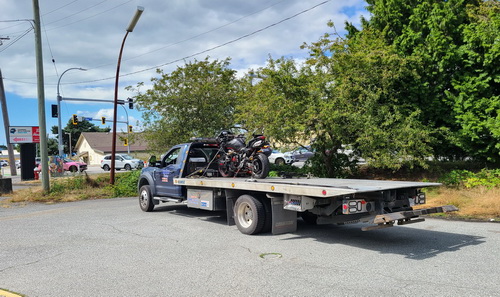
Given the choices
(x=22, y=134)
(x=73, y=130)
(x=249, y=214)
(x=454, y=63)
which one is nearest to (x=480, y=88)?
(x=454, y=63)

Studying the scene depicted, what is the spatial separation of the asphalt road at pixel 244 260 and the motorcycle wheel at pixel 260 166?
1413 millimetres

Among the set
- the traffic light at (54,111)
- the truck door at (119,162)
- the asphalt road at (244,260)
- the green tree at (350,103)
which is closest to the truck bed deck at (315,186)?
the asphalt road at (244,260)

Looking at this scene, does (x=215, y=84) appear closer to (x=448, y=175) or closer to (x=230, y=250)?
(x=448, y=175)

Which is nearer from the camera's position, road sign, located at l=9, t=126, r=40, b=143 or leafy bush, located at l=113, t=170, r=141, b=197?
leafy bush, located at l=113, t=170, r=141, b=197

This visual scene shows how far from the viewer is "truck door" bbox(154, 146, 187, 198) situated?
1090 centimetres

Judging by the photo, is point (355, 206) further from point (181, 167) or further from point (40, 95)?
point (40, 95)

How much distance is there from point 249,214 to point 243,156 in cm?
211

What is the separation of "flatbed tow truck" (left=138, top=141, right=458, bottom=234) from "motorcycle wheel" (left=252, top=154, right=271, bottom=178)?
2.14 feet

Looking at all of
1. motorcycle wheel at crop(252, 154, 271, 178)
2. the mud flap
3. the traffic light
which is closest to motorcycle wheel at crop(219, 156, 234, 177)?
motorcycle wheel at crop(252, 154, 271, 178)

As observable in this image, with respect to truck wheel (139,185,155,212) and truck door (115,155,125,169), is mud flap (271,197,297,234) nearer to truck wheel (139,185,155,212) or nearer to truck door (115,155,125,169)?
truck wheel (139,185,155,212)

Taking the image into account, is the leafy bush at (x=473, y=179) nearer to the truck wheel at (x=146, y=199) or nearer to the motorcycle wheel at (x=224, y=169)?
the motorcycle wheel at (x=224, y=169)

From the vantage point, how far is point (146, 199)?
12.0m

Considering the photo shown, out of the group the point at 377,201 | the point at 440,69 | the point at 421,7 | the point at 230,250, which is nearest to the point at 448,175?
the point at 440,69

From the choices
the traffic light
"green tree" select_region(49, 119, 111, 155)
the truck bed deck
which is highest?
"green tree" select_region(49, 119, 111, 155)
